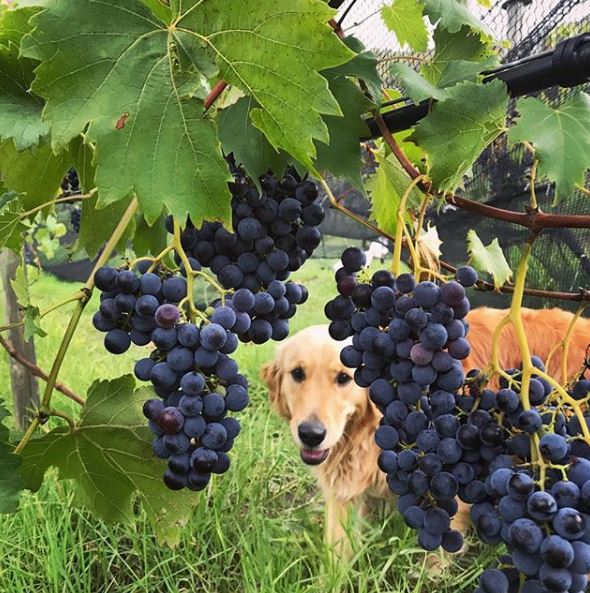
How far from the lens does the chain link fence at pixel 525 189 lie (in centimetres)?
148

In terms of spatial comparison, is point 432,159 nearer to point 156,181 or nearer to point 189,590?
point 156,181

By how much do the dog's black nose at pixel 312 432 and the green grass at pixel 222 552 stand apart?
0.21 meters

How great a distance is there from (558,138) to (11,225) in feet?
1.37

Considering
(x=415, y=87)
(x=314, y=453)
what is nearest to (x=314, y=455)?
(x=314, y=453)

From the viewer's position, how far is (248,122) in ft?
1.77

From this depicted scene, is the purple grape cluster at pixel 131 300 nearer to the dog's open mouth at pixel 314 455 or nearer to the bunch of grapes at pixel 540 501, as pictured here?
the bunch of grapes at pixel 540 501

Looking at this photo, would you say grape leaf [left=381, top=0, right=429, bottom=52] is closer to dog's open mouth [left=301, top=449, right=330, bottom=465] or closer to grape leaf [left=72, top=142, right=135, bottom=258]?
grape leaf [left=72, top=142, right=135, bottom=258]

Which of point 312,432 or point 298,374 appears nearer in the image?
point 312,432

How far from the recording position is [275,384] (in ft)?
5.89

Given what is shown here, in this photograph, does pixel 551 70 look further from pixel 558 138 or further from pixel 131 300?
pixel 131 300

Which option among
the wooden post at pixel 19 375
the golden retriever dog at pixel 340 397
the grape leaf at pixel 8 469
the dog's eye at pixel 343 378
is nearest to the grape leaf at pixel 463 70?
the grape leaf at pixel 8 469

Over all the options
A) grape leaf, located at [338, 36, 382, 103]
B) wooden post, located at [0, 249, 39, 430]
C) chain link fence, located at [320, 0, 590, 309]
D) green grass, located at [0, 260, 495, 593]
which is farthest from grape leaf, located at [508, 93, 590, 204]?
wooden post, located at [0, 249, 39, 430]

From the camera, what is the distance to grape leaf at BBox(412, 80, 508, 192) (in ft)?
1.50

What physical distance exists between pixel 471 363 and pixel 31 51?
147cm
